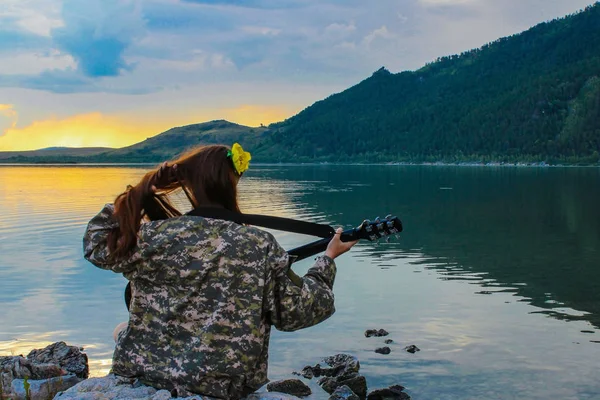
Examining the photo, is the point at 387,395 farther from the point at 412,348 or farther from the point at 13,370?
the point at 13,370

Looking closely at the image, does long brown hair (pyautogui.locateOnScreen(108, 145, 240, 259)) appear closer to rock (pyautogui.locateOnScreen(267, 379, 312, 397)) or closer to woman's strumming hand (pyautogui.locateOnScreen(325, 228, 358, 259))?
woman's strumming hand (pyautogui.locateOnScreen(325, 228, 358, 259))

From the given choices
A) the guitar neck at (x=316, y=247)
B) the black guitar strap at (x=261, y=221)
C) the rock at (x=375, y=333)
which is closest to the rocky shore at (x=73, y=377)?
the rock at (x=375, y=333)

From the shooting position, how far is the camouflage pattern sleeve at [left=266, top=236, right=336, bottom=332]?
3990 millimetres

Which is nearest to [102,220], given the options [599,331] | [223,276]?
[223,276]

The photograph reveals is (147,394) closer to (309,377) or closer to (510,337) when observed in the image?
(309,377)

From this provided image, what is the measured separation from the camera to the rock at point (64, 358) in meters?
10.3

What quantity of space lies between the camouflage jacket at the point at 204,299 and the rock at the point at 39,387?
4.88m

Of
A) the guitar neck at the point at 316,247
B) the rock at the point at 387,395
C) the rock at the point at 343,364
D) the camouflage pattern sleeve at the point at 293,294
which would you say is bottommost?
the rock at the point at 387,395

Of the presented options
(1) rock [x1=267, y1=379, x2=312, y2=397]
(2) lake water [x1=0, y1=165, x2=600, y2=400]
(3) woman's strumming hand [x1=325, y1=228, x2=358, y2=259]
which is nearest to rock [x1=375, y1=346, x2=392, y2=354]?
(2) lake water [x1=0, y1=165, x2=600, y2=400]

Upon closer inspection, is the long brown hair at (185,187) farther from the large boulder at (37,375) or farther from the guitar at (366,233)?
the large boulder at (37,375)

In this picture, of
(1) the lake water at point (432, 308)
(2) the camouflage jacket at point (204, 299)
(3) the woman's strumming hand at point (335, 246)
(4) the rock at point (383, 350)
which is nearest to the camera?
(2) the camouflage jacket at point (204, 299)

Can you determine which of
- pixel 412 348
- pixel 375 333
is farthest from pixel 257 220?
pixel 375 333

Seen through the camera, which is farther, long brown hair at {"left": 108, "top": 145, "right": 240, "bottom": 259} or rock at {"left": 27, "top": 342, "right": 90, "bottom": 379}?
rock at {"left": 27, "top": 342, "right": 90, "bottom": 379}

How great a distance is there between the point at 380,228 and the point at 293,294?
621 mm
